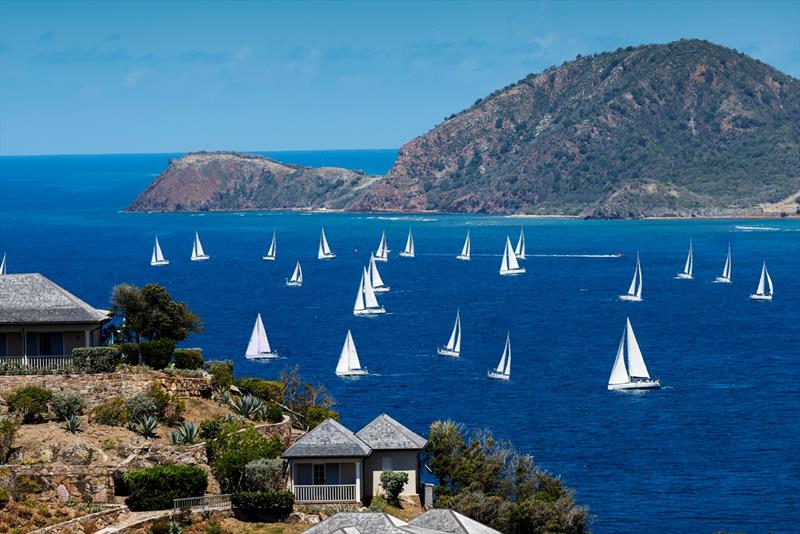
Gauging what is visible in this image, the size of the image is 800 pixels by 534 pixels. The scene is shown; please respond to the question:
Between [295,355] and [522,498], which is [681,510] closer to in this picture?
[522,498]

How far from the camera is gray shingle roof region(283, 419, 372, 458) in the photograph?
1989 inches

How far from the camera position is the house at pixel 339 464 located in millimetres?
50406

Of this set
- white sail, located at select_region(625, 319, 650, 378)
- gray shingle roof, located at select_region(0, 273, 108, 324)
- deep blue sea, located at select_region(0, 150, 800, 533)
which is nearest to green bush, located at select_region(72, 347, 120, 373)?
gray shingle roof, located at select_region(0, 273, 108, 324)

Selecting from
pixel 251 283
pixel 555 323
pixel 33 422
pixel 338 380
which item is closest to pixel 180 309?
pixel 33 422

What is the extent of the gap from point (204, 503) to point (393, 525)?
8906mm

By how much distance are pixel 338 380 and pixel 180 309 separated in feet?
150

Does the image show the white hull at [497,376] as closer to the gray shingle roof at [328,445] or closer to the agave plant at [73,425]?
the gray shingle roof at [328,445]

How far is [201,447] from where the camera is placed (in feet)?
171

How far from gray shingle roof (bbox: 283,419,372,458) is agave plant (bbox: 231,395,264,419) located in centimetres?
554

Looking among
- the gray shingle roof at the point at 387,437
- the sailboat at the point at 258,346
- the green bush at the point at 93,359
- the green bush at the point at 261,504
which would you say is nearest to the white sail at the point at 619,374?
the sailboat at the point at 258,346

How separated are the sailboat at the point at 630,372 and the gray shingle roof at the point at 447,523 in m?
65.2

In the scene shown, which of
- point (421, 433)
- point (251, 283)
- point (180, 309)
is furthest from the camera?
point (251, 283)

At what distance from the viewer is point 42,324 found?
187 ft

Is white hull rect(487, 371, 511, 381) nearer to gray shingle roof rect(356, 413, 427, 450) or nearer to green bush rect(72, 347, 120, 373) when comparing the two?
gray shingle roof rect(356, 413, 427, 450)
